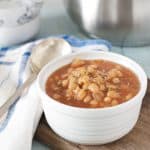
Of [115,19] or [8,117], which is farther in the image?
[115,19]

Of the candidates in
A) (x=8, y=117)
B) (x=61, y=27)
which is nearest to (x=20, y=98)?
(x=8, y=117)

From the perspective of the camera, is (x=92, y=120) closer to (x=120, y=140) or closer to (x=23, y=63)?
(x=120, y=140)

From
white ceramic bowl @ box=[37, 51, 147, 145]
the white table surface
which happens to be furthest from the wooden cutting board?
the white table surface

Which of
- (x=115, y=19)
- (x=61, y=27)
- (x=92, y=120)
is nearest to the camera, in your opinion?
(x=92, y=120)

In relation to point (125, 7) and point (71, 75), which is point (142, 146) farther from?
point (125, 7)

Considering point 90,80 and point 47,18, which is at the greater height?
point 90,80

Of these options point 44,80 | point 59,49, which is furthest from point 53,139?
point 59,49

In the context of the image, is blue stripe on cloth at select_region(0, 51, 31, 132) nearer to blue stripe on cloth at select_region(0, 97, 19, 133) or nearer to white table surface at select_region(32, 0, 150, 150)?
blue stripe on cloth at select_region(0, 97, 19, 133)
